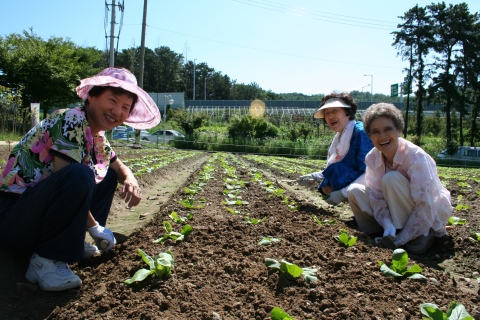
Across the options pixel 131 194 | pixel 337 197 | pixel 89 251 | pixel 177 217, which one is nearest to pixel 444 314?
pixel 131 194

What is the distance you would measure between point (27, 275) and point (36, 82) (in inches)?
1060

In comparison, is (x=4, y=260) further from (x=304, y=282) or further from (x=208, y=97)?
(x=208, y=97)

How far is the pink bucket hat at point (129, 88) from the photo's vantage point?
238cm

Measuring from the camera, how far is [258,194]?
5.57 m

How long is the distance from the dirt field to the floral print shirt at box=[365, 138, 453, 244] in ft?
0.81

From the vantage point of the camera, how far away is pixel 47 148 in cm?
228

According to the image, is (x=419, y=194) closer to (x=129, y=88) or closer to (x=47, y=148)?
(x=129, y=88)

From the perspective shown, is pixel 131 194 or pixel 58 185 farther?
pixel 131 194

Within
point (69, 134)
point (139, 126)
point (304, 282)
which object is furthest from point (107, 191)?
point (304, 282)

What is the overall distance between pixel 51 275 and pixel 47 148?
742 millimetres

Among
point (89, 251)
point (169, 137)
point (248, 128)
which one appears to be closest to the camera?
point (89, 251)

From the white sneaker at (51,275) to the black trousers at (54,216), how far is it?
0.06 metres

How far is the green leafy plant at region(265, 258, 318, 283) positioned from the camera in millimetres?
2107

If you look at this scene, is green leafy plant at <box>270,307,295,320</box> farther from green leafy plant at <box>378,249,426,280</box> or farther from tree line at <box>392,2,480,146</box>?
tree line at <box>392,2,480,146</box>
